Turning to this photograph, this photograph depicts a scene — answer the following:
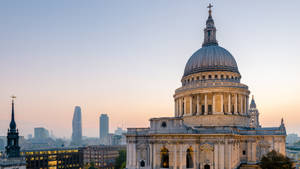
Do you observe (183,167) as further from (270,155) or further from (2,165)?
(2,165)

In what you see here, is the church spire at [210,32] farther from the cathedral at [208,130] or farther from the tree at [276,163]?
the tree at [276,163]

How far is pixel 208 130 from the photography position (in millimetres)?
53406

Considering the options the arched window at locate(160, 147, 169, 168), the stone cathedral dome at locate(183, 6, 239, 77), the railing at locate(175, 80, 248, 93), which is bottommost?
the arched window at locate(160, 147, 169, 168)

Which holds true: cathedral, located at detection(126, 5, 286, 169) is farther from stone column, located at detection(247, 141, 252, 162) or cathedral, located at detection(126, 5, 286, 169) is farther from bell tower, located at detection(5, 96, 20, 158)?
bell tower, located at detection(5, 96, 20, 158)

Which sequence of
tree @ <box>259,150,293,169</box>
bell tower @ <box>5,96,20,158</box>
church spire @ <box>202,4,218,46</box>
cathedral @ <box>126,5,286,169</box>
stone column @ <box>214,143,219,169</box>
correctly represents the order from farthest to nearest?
church spire @ <box>202,4,218,46</box>
bell tower @ <box>5,96,20,158</box>
cathedral @ <box>126,5,286,169</box>
stone column @ <box>214,143,219,169</box>
tree @ <box>259,150,293,169</box>

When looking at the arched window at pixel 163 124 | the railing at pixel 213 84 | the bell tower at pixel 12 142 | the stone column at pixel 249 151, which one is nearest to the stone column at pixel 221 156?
the arched window at pixel 163 124

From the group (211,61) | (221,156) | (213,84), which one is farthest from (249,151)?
(211,61)

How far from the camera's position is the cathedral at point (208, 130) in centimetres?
5359

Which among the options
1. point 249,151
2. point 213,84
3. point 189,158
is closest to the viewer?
point 189,158

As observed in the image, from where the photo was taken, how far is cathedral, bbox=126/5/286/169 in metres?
53.6

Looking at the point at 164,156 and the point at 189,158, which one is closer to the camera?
the point at 189,158

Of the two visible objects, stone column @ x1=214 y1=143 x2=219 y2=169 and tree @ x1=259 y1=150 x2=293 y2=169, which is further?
stone column @ x1=214 y1=143 x2=219 y2=169

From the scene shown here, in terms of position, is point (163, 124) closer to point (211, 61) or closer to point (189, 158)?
point (189, 158)

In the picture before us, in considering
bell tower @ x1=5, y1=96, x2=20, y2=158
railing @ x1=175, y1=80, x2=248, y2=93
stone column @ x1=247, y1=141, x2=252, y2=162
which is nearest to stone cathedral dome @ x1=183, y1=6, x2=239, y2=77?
railing @ x1=175, y1=80, x2=248, y2=93
